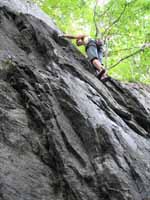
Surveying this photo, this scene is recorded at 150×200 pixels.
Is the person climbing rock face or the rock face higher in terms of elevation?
the person climbing rock face

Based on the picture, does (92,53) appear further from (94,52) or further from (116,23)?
(116,23)

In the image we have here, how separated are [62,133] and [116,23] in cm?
1505

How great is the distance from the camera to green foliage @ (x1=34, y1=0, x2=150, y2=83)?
2119cm

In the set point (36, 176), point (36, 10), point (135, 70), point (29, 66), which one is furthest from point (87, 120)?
point (135, 70)

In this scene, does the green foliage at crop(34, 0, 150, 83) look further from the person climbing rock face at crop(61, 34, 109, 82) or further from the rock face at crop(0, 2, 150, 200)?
the rock face at crop(0, 2, 150, 200)

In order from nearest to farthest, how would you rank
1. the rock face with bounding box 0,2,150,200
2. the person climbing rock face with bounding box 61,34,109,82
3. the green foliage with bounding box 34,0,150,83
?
the rock face with bounding box 0,2,150,200
the person climbing rock face with bounding box 61,34,109,82
the green foliage with bounding box 34,0,150,83

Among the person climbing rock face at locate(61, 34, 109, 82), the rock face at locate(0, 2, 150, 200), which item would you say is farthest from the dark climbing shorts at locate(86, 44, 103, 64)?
the rock face at locate(0, 2, 150, 200)

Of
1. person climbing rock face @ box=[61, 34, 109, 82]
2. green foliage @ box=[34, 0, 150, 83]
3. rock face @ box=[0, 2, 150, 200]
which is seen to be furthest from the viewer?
green foliage @ box=[34, 0, 150, 83]

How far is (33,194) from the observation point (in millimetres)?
7301

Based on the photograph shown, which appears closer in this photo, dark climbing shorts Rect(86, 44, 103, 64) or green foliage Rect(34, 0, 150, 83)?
dark climbing shorts Rect(86, 44, 103, 64)

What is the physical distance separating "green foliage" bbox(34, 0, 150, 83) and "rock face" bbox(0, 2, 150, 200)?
9890 mm

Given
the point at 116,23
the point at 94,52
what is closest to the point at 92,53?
the point at 94,52

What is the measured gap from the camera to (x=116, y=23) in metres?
22.0

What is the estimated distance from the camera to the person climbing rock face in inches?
492
